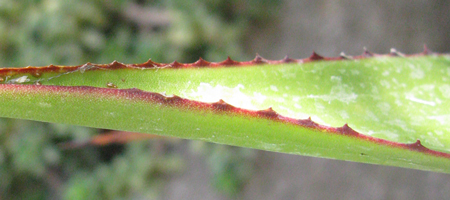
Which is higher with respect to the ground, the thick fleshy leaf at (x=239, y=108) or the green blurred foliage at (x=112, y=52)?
the thick fleshy leaf at (x=239, y=108)

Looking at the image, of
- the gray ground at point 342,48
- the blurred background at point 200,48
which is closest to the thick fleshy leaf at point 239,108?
the gray ground at point 342,48

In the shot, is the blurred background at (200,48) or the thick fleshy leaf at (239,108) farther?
the blurred background at (200,48)

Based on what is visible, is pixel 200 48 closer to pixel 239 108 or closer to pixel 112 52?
pixel 112 52

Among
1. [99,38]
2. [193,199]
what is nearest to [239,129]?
[99,38]

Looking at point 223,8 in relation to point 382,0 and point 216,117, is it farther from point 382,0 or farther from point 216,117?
point 216,117

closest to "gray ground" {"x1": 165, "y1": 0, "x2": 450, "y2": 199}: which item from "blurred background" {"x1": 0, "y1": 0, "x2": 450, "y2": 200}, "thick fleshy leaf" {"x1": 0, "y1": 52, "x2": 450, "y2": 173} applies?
"blurred background" {"x1": 0, "y1": 0, "x2": 450, "y2": 200}

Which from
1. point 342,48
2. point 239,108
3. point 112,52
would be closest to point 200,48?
point 112,52

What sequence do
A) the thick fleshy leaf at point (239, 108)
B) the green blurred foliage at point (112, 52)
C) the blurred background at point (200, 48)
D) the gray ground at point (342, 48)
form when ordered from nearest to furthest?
the thick fleshy leaf at point (239, 108)
the gray ground at point (342, 48)
the blurred background at point (200, 48)
the green blurred foliage at point (112, 52)

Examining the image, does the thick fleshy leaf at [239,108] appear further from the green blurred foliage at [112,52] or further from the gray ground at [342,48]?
the green blurred foliage at [112,52]
